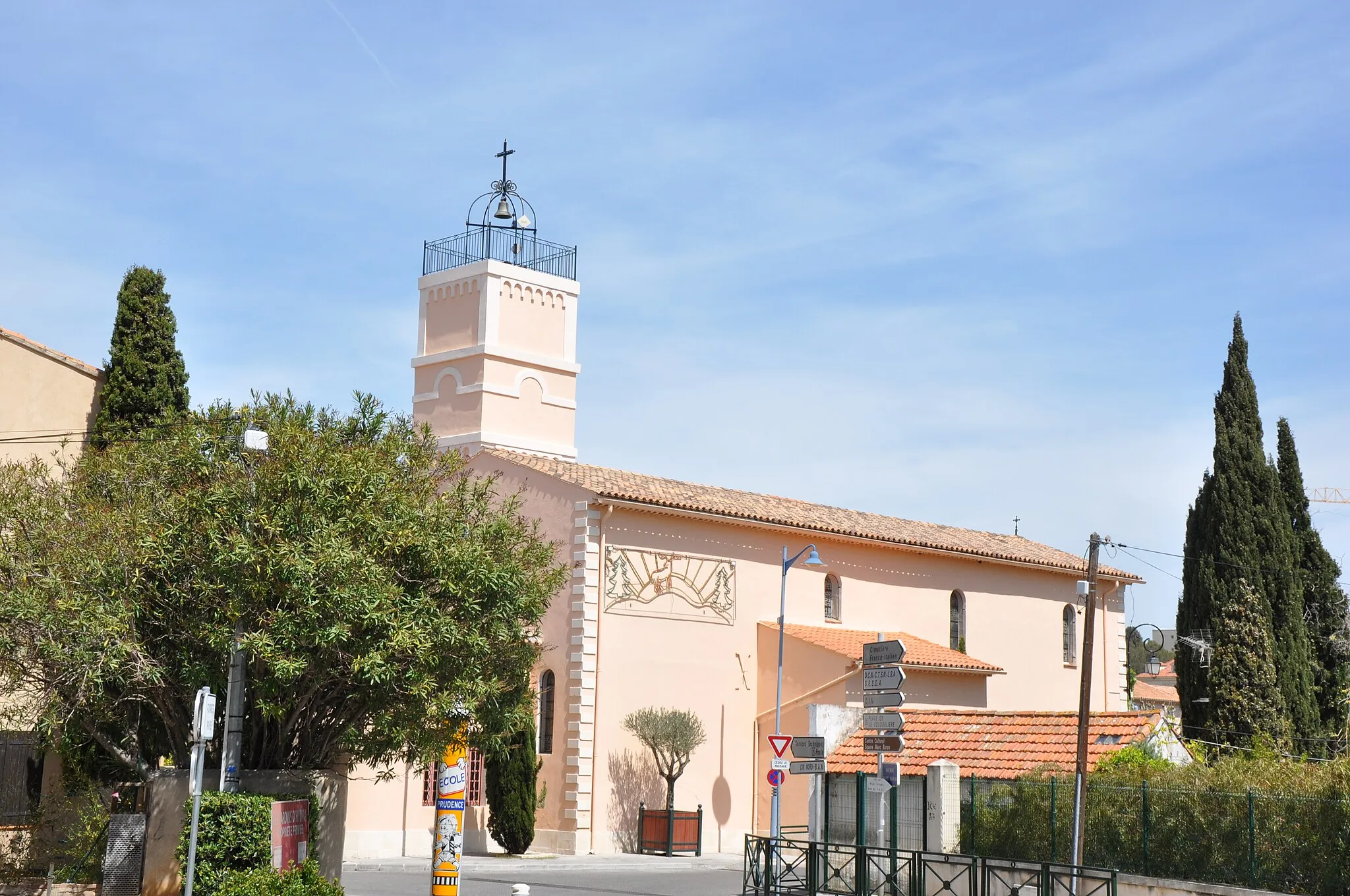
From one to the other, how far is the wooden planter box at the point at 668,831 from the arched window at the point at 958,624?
11.1 m

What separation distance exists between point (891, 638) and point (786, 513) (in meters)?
4.21

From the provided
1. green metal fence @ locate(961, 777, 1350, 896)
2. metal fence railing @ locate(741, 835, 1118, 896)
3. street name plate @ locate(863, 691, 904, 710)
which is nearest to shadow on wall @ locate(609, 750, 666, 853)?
metal fence railing @ locate(741, 835, 1118, 896)

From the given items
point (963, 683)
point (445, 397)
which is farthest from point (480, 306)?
point (963, 683)

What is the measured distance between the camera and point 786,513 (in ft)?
126

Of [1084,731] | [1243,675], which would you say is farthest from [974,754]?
[1243,675]

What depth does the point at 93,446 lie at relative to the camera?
27062 mm

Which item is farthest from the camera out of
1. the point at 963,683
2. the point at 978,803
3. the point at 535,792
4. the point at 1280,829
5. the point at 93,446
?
the point at 963,683

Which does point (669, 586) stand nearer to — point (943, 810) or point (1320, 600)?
point (943, 810)

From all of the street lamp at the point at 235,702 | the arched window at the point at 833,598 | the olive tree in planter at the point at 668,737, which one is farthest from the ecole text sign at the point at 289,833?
the arched window at the point at 833,598

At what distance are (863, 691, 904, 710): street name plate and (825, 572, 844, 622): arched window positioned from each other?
1924 centimetres

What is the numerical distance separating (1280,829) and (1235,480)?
21929mm

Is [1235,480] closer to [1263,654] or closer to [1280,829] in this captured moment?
[1263,654]

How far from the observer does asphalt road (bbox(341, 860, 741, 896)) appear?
2484 centimetres

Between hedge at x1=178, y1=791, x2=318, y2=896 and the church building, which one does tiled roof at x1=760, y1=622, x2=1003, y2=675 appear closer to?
the church building
